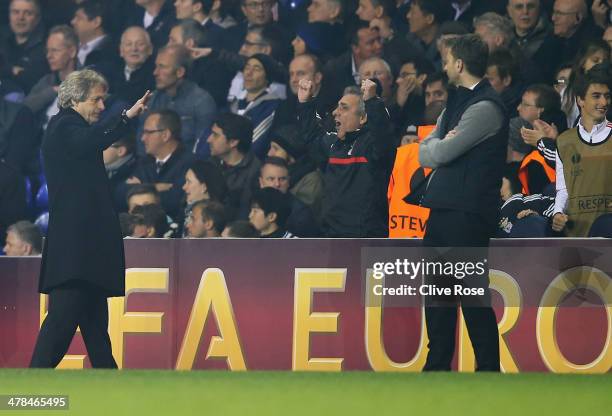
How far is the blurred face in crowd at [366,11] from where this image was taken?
7633 millimetres

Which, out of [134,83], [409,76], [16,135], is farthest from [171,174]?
[409,76]

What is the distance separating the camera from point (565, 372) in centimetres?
668

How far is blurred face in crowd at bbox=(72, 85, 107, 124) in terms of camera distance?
7.12m

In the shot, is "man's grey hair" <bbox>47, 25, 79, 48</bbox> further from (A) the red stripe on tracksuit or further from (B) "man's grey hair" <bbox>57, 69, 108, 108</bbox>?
(A) the red stripe on tracksuit

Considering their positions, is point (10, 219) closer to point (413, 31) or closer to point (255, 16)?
point (255, 16)

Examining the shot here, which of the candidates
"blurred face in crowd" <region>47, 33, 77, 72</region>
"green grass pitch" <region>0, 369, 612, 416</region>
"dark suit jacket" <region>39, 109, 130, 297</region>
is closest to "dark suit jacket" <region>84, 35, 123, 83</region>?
"blurred face in crowd" <region>47, 33, 77, 72</region>

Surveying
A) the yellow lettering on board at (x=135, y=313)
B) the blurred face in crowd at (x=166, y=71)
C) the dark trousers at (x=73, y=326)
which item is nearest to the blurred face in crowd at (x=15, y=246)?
the dark trousers at (x=73, y=326)

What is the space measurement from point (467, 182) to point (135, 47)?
A: 97.4 inches

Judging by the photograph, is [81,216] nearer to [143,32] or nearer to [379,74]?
[143,32]

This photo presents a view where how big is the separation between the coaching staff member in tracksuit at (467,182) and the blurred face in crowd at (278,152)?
96cm

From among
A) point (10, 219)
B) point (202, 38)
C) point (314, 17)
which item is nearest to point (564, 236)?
point (314, 17)

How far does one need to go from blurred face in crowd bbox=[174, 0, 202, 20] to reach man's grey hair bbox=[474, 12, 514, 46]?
1955 millimetres

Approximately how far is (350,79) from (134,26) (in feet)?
5.09

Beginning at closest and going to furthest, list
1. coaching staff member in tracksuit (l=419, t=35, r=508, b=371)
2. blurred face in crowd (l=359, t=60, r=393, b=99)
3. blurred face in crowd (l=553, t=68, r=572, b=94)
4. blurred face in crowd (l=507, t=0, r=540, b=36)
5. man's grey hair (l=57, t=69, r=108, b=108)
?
coaching staff member in tracksuit (l=419, t=35, r=508, b=371)
blurred face in crowd (l=553, t=68, r=572, b=94)
man's grey hair (l=57, t=69, r=108, b=108)
blurred face in crowd (l=359, t=60, r=393, b=99)
blurred face in crowd (l=507, t=0, r=540, b=36)
